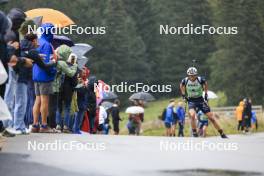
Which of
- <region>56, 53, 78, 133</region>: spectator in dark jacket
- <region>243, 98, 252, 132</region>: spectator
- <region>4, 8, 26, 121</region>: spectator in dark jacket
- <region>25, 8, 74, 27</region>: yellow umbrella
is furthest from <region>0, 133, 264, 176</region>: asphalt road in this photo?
<region>243, 98, 252, 132</region>: spectator

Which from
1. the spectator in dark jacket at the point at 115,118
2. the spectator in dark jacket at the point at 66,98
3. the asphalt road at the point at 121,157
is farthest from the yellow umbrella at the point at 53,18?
the spectator in dark jacket at the point at 115,118

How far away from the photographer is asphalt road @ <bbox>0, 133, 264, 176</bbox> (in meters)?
8.86

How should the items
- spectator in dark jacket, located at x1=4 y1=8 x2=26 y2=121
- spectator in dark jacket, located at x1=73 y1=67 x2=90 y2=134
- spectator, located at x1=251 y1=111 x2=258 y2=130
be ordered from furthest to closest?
spectator, located at x1=251 y1=111 x2=258 y2=130 < spectator in dark jacket, located at x1=73 y1=67 x2=90 y2=134 < spectator in dark jacket, located at x1=4 y1=8 x2=26 y2=121

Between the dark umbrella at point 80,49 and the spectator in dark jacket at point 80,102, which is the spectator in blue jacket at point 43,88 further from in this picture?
the dark umbrella at point 80,49

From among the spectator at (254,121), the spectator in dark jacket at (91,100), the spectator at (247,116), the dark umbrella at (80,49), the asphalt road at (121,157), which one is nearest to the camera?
the asphalt road at (121,157)

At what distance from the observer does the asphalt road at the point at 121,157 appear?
886 cm

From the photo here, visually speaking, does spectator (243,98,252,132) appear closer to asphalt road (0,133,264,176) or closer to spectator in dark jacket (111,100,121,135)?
spectator in dark jacket (111,100,121,135)

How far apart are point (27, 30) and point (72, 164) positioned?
4.04 meters

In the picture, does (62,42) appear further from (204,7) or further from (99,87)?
(204,7)

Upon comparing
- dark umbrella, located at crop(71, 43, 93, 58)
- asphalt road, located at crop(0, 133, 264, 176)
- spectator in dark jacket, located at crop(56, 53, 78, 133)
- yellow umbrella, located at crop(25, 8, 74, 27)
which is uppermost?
yellow umbrella, located at crop(25, 8, 74, 27)

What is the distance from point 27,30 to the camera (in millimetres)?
12797

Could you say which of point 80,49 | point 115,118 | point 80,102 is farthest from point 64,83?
point 115,118

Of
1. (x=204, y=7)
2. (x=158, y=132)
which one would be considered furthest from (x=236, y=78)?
(x=158, y=132)

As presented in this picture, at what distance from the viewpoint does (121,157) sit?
33.4 ft
